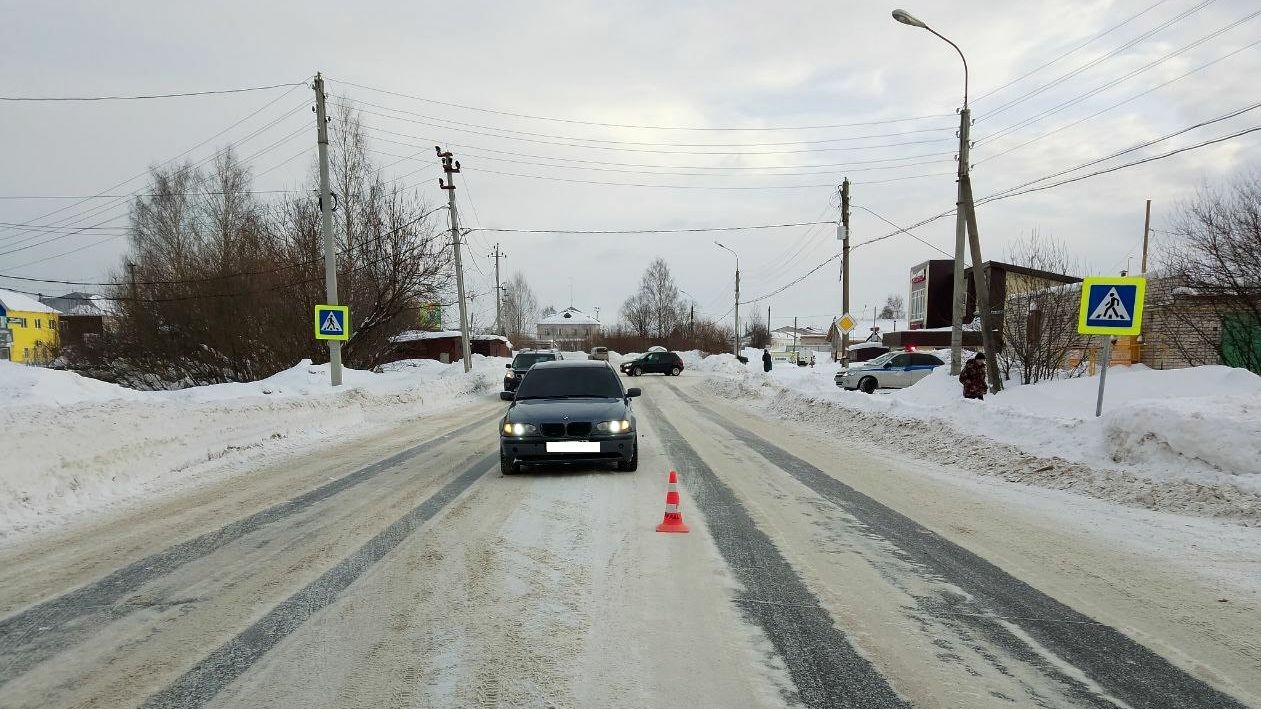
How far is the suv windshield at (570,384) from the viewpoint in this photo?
398 inches

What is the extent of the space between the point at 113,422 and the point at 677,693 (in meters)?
9.40

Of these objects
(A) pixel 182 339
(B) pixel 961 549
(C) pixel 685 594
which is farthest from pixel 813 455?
(A) pixel 182 339

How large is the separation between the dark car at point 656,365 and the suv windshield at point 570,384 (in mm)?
35336

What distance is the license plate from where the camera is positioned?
884cm

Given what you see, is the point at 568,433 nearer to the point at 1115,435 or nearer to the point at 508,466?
the point at 508,466

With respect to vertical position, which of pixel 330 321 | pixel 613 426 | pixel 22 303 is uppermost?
pixel 22 303

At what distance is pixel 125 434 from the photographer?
9508mm

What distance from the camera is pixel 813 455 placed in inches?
445

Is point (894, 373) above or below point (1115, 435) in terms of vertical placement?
below

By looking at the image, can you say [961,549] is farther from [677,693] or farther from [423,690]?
[423,690]

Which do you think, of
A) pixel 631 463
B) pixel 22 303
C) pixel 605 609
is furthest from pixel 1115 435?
pixel 22 303

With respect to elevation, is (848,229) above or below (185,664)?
above

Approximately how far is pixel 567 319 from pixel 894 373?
140431 mm

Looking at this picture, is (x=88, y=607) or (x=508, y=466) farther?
(x=508, y=466)
